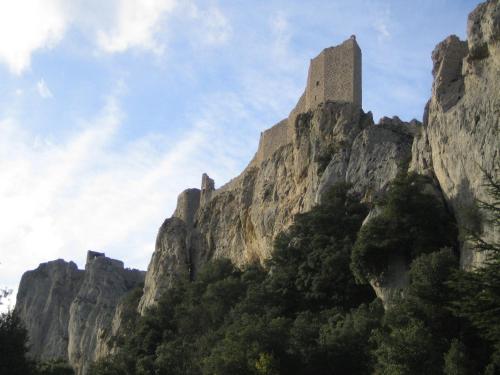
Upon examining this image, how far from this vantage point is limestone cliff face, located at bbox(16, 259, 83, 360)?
221 feet

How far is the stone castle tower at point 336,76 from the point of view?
42.6m

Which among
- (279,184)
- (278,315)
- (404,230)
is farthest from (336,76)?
(404,230)

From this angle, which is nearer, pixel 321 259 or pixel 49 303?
pixel 321 259

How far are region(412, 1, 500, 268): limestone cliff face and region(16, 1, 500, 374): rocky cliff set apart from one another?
0.13 ft

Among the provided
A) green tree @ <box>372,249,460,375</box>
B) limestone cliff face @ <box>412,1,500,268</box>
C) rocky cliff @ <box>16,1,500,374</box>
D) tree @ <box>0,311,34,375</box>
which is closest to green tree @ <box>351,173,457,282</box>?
rocky cliff @ <box>16,1,500,374</box>

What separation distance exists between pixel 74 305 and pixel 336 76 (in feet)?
99.8

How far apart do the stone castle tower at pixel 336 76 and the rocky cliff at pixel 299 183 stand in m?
1.23

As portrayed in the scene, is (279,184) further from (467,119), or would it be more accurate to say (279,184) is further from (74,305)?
(74,305)

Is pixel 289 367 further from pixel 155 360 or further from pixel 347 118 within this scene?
pixel 347 118

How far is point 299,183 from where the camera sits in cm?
4188

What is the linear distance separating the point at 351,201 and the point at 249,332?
9795 millimetres

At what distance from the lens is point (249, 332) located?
86.9ft

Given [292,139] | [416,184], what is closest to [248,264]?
[292,139]

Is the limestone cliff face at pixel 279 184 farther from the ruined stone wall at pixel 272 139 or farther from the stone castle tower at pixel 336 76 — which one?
the stone castle tower at pixel 336 76
